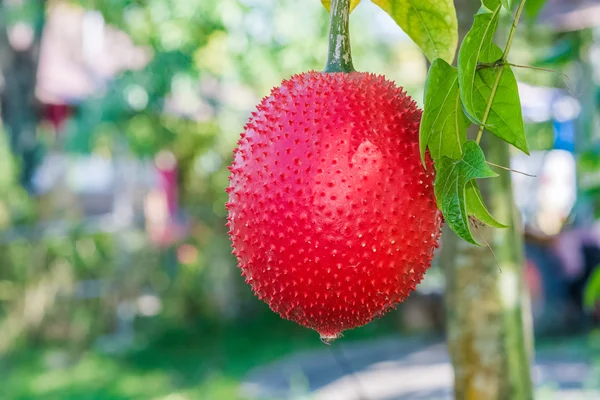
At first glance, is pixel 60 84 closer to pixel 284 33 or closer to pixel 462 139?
pixel 284 33

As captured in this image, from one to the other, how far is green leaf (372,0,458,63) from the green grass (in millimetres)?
4751

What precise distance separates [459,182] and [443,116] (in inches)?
3.3

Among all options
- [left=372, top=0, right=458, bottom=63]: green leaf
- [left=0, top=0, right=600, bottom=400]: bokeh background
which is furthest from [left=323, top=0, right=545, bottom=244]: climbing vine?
[left=0, top=0, right=600, bottom=400]: bokeh background

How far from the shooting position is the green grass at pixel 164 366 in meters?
5.86

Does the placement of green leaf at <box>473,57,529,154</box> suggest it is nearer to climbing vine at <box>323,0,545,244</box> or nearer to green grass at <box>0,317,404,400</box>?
climbing vine at <box>323,0,545,244</box>

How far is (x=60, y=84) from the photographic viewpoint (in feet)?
36.1

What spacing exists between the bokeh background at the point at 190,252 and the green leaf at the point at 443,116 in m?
3.87

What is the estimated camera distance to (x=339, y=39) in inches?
37.4

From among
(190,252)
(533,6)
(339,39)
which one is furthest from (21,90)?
(339,39)

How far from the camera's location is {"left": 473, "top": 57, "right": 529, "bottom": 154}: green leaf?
0.85m

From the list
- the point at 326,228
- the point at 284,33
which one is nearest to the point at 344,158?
the point at 326,228

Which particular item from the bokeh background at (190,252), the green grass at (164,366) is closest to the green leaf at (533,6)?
the bokeh background at (190,252)

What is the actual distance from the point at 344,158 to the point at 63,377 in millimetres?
6034

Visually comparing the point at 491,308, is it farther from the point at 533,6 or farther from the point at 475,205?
the point at 475,205
